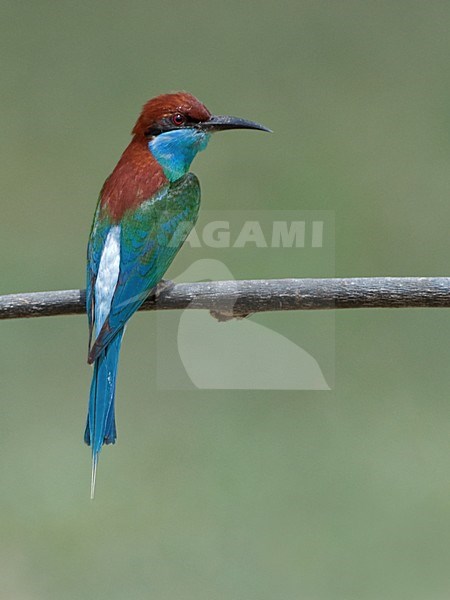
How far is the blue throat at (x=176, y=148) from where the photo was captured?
1.49 meters

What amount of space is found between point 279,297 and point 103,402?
0.27m

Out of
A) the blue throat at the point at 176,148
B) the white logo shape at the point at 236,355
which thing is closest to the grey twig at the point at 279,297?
the blue throat at the point at 176,148

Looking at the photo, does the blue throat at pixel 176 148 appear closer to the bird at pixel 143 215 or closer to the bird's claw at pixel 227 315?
the bird at pixel 143 215

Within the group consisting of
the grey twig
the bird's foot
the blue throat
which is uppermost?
the blue throat

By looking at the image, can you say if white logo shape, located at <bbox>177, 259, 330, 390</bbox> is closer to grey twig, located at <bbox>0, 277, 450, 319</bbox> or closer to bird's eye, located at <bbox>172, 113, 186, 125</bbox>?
bird's eye, located at <bbox>172, 113, 186, 125</bbox>

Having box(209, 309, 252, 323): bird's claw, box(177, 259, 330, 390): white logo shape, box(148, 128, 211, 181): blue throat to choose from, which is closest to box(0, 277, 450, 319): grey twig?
box(209, 309, 252, 323): bird's claw

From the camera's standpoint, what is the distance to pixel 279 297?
4.14 ft

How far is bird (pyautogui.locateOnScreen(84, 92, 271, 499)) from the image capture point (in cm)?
139

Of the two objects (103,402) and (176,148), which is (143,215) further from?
(103,402)

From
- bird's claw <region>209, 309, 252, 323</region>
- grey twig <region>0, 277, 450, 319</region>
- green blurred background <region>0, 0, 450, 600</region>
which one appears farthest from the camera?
green blurred background <region>0, 0, 450, 600</region>

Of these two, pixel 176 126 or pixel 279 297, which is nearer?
pixel 279 297

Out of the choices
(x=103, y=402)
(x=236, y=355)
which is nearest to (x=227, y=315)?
(x=103, y=402)

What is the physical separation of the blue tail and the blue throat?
298 mm

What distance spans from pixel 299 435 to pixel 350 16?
239 cm
